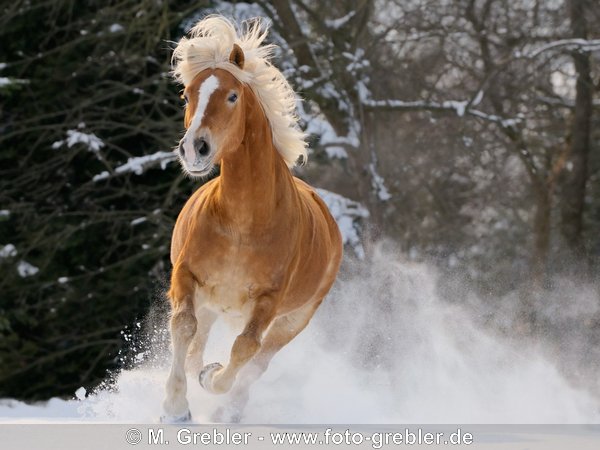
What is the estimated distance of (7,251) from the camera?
15281 millimetres

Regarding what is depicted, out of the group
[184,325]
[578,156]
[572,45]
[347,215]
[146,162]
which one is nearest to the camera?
[184,325]

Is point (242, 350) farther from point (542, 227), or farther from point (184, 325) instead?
point (542, 227)

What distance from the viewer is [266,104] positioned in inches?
271

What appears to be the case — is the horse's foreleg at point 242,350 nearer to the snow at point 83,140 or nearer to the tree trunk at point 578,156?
the snow at point 83,140

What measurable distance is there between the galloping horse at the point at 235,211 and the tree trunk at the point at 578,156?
9583 millimetres

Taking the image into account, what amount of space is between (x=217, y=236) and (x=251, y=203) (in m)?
0.26

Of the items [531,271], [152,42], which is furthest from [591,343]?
[152,42]

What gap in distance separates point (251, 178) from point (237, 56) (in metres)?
0.66

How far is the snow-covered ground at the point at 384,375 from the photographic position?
7777 mm

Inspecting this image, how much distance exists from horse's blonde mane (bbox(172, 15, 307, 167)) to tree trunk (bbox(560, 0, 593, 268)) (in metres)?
9.43

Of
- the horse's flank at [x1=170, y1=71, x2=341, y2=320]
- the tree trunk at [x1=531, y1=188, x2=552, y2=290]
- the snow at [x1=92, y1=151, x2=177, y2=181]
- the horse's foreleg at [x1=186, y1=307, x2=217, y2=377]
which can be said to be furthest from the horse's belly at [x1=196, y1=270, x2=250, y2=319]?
the tree trunk at [x1=531, y1=188, x2=552, y2=290]

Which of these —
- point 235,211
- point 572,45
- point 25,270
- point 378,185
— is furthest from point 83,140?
point 235,211

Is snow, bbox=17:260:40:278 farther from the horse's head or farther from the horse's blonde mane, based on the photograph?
the horse's head

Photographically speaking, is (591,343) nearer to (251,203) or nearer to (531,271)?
(531,271)
